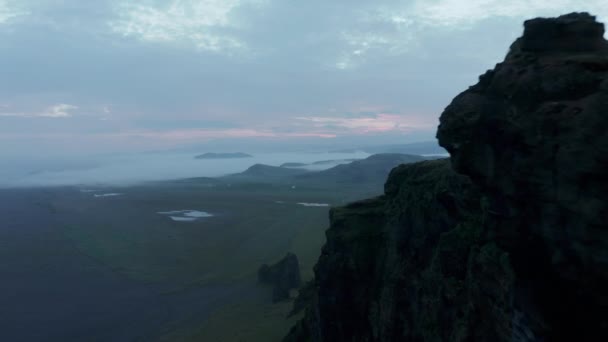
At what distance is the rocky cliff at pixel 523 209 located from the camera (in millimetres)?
10328

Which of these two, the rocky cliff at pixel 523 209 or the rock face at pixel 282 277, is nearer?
the rocky cliff at pixel 523 209

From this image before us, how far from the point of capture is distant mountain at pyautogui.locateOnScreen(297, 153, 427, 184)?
538 feet

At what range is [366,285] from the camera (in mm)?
23609

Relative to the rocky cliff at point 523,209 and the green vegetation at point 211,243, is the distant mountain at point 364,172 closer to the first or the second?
the green vegetation at point 211,243

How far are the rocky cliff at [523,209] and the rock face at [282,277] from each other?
2236 centimetres

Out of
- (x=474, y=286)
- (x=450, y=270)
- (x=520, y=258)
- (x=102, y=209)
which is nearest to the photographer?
(x=520, y=258)

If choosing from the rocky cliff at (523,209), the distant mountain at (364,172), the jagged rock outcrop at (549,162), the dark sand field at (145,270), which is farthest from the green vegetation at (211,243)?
the distant mountain at (364,172)

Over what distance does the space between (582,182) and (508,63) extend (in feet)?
16.4

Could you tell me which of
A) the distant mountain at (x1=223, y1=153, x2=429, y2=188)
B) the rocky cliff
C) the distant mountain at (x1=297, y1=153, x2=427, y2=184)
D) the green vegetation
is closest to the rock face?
the green vegetation

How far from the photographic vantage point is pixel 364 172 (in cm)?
17062

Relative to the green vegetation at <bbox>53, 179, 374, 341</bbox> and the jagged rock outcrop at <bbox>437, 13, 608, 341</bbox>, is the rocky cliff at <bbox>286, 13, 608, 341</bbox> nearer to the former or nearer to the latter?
the jagged rock outcrop at <bbox>437, 13, 608, 341</bbox>

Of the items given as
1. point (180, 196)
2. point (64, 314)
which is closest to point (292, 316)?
point (64, 314)

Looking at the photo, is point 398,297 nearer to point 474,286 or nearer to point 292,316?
point 474,286

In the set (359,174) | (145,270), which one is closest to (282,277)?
(145,270)
